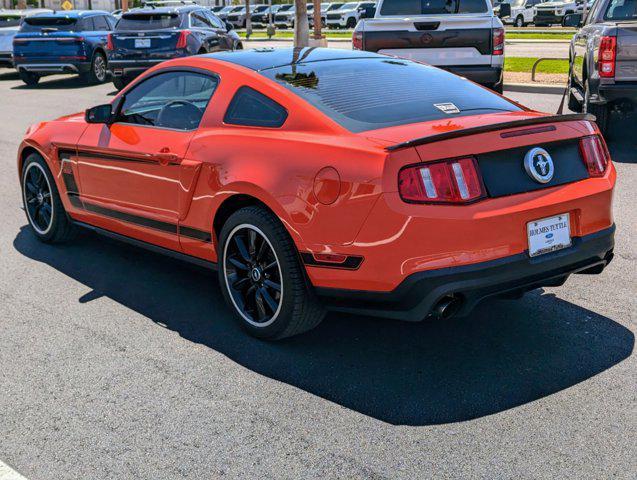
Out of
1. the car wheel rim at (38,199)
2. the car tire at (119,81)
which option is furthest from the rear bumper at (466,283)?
the car tire at (119,81)

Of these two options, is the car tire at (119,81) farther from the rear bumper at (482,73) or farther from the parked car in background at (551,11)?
the parked car in background at (551,11)

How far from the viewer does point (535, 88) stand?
15219 millimetres

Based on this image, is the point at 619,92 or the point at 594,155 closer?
the point at 594,155

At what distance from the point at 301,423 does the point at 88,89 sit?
16.9m

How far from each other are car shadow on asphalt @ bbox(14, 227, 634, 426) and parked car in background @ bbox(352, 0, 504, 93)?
6.76 meters

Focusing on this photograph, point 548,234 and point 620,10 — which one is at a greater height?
point 620,10

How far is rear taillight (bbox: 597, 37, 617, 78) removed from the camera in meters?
9.21

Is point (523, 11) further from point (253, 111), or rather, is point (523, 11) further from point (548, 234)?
point (548, 234)

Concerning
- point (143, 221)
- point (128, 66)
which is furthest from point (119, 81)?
point (143, 221)

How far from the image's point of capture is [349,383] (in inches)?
160

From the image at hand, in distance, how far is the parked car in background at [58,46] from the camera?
19547 millimetres

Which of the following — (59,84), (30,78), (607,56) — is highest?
(607,56)

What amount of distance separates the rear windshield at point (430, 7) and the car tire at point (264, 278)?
9329 mm

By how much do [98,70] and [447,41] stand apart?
1156cm
